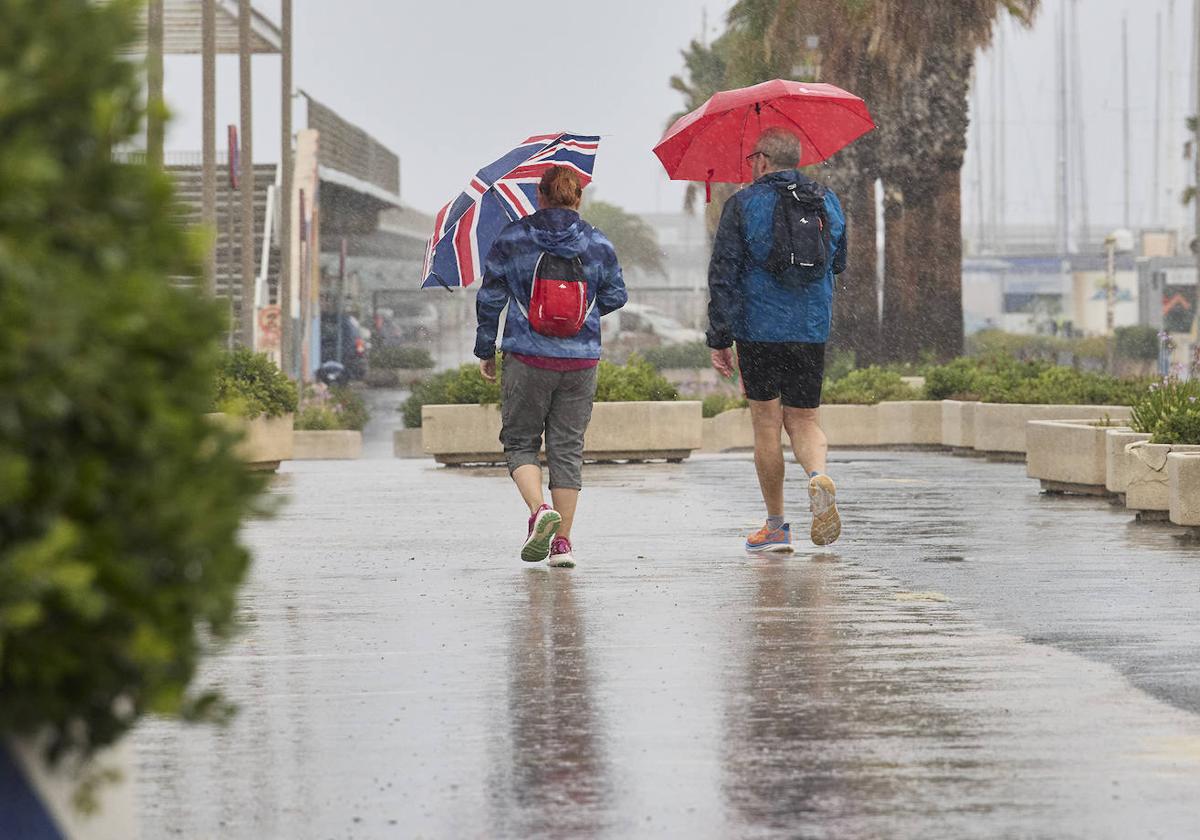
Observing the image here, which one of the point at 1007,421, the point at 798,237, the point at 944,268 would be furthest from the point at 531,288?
the point at 944,268

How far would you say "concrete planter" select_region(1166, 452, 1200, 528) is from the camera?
38.1ft

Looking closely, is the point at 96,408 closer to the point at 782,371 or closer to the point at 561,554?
the point at 561,554

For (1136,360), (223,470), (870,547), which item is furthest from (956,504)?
(1136,360)

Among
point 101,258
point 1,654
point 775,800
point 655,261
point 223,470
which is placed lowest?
point 775,800

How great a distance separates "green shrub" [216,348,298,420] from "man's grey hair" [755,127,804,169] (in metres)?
8.72

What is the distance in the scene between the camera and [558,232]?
10156 mm

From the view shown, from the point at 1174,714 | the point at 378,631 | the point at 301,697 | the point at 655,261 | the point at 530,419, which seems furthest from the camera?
the point at 655,261

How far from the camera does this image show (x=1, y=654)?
311 centimetres

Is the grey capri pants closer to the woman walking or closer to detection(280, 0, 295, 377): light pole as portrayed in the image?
the woman walking

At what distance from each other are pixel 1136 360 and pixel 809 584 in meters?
64.4

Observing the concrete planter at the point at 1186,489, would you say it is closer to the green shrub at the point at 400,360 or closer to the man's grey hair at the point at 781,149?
the man's grey hair at the point at 781,149

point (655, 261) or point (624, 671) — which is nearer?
point (624, 671)

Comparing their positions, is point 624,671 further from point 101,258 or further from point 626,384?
point 626,384

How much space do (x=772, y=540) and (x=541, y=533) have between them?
1.46 m
